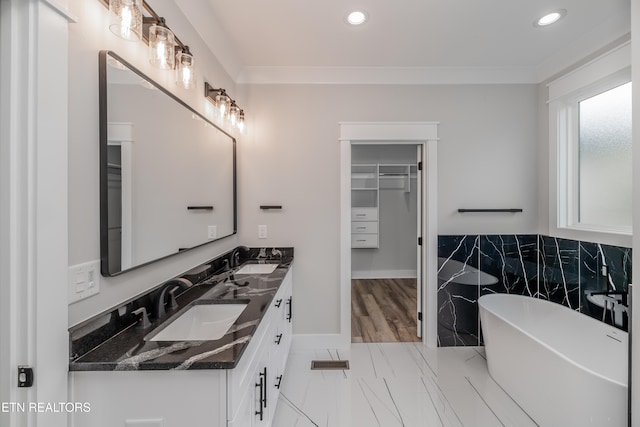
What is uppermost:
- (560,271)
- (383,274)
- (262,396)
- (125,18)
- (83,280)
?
(125,18)

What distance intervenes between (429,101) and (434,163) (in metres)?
0.62

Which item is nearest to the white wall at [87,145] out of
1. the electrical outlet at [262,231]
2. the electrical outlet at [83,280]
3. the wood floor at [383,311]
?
the electrical outlet at [83,280]

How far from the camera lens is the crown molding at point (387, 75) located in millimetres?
2842

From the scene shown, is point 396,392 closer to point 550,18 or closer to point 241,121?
point 241,121

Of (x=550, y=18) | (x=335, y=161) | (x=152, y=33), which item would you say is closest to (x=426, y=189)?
(x=335, y=161)

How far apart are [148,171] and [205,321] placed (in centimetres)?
84

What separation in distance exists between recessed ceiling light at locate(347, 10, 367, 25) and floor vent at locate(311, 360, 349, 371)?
8.98ft

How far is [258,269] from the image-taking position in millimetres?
2510

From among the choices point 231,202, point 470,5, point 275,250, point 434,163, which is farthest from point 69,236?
point 434,163

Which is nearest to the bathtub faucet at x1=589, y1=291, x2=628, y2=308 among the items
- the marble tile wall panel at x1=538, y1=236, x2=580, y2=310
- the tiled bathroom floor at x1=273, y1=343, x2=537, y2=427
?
the marble tile wall panel at x1=538, y1=236, x2=580, y2=310

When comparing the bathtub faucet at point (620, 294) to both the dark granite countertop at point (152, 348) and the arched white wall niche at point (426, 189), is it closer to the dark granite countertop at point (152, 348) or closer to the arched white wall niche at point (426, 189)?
the arched white wall niche at point (426, 189)

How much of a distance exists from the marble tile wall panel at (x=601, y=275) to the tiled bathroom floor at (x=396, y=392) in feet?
3.08

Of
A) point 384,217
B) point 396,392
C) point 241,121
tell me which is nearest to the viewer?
point 396,392

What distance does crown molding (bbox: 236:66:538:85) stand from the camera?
2.84 m
